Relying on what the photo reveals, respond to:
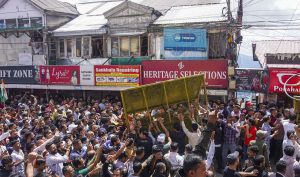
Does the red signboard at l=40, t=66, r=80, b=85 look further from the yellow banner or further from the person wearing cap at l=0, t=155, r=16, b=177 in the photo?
the person wearing cap at l=0, t=155, r=16, b=177

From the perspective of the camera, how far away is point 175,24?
21.5 metres

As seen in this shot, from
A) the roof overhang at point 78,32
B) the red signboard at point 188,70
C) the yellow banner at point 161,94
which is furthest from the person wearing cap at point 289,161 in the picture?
the roof overhang at point 78,32

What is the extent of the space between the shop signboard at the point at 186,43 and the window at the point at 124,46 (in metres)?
3.53

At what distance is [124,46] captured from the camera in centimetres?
2372

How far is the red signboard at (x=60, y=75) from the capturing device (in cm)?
2061

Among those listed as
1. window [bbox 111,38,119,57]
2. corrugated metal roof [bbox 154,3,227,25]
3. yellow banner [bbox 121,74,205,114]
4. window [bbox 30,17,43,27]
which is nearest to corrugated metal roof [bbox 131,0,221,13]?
corrugated metal roof [bbox 154,3,227,25]

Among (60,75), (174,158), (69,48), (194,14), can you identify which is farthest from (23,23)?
(174,158)

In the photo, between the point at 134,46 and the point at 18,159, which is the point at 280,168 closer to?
the point at 18,159

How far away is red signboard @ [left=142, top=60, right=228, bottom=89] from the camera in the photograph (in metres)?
16.8

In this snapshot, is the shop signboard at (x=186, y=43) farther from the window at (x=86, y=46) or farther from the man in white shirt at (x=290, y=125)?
the man in white shirt at (x=290, y=125)

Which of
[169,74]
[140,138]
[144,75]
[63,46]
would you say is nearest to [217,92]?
[169,74]

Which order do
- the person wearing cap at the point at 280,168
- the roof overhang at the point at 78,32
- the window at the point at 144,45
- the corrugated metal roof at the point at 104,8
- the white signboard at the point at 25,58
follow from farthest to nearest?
the corrugated metal roof at the point at 104,8 < the white signboard at the point at 25,58 < the roof overhang at the point at 78,32 < the window at the point at 144,45 < the person wearing cap at the point at 280,168

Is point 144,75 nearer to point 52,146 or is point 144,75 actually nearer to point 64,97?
point 64,97

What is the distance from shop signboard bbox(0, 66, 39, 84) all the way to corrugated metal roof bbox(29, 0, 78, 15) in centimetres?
521
